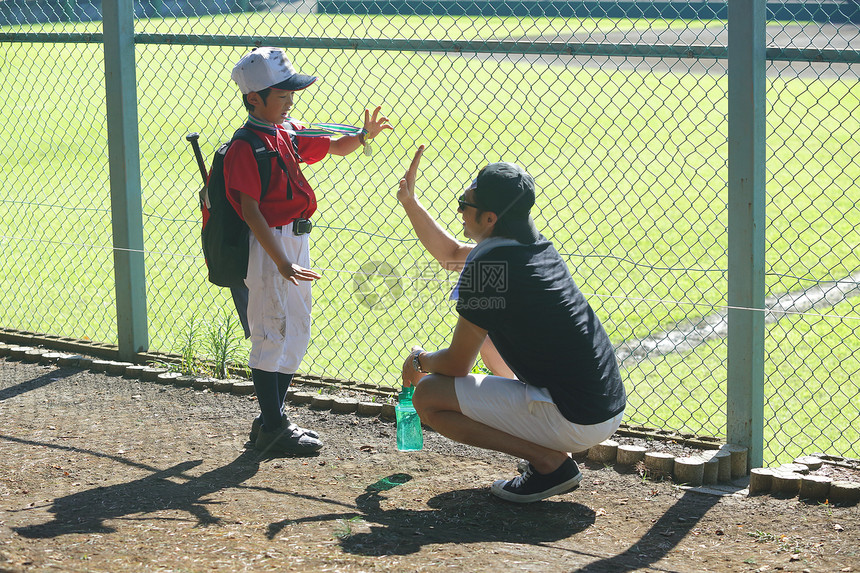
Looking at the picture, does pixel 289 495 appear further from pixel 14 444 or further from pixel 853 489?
pixel 853 489

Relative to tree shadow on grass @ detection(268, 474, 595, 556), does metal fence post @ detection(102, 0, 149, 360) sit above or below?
above

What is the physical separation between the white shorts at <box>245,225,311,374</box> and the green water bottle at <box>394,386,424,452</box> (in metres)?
0.53

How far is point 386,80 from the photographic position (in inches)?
739

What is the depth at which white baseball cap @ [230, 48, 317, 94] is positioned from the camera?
4039 millimetres

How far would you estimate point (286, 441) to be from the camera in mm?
4352

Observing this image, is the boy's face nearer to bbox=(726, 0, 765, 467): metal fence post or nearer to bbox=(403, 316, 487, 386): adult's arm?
bbox=(403, 316, 487, 386): adult's arm

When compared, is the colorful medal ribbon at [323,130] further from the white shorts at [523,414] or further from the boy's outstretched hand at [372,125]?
the white shorts at [523,414]

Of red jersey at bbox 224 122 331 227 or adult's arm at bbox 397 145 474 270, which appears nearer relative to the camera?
red jersey at bbox 224 122 331 227

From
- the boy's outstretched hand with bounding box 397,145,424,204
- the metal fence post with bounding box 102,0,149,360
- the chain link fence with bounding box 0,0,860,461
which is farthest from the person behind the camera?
the metal fence post with bounding box 102,0,149,360

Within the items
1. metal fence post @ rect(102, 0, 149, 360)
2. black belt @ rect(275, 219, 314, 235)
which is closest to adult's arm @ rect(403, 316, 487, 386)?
black belt @ rect(275, 219, 314, 235)

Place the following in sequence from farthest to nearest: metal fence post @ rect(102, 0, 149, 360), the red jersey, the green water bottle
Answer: metal fence post @ rect(102, 0, 149, 360)
the green water bottle
the red jersey

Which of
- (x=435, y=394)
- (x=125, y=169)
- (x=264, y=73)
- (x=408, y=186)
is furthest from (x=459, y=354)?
(x=125, y=169)

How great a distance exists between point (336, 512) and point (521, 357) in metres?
0.94

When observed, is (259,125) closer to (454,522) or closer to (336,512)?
(336,512)
